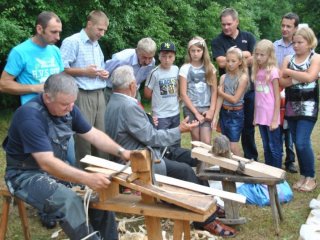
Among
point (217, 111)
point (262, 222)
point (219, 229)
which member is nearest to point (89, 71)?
point (217, 111)

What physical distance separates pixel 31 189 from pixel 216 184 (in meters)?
2.36

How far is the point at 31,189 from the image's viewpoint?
3.22m

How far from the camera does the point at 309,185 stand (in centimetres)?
526

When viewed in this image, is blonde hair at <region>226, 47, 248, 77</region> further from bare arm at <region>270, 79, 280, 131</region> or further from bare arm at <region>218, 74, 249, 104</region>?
bare arm at <region>270, 79, 280, 131</region>

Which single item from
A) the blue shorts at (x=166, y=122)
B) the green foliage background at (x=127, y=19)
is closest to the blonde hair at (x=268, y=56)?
the blue shorts at (x=166, y=122)

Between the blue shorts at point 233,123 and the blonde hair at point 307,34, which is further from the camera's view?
the blue shorts at point 233,123

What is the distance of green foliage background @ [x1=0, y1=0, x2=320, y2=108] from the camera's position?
857 cm

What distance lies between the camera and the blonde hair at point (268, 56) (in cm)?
517

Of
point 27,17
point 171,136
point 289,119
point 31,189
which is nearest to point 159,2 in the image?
point 27,17

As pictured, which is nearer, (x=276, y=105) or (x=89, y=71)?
(x=89, y=71)

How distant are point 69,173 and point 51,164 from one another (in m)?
0.13

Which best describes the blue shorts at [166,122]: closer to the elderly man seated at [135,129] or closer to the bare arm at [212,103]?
the bare arm at [212,103]

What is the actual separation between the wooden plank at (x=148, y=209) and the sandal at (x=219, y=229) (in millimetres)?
1110

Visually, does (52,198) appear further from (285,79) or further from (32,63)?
(285,79)
